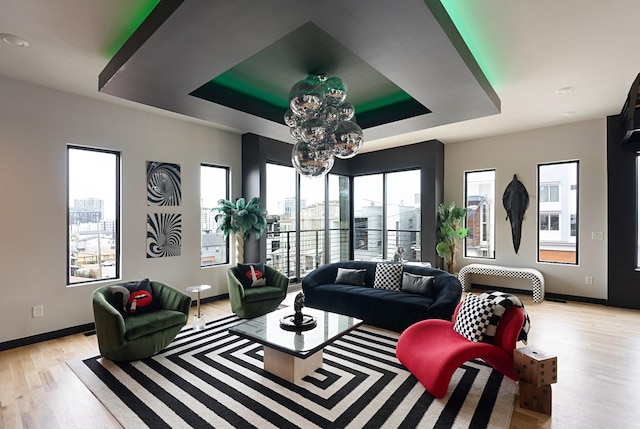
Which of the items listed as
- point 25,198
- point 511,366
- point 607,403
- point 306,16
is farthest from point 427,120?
point 25,198

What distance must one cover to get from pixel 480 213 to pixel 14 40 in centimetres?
725

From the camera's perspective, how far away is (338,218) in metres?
7.66

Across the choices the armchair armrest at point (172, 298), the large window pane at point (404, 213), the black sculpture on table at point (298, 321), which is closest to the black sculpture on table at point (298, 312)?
the black sculpture on table at point (298, 321)

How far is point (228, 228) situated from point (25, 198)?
8.11ft

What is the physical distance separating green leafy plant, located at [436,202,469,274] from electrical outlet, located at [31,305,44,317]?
20.5ft

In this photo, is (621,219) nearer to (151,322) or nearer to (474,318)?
(474,318)

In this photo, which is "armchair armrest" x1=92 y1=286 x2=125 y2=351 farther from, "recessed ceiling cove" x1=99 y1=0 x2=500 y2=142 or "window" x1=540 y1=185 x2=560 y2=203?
"window" x1=540 y1=185 x2=560 y2=203

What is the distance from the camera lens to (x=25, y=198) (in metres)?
3.68

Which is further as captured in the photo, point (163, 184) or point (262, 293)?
point (163, 184)

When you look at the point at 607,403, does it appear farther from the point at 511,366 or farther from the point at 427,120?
the point at 427,120

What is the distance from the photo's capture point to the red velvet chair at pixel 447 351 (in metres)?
2.54

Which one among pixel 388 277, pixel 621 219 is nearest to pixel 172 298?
pixel 388 277

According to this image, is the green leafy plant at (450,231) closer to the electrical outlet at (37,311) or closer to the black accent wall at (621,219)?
the black accent wall at (621,219)

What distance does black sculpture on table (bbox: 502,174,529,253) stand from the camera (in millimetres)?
5918
